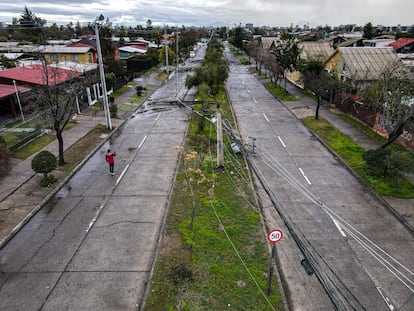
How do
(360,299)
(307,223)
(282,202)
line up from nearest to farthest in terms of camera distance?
(360,299), (307,223), (282,202)

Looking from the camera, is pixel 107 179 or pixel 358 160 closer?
pixel 107 179

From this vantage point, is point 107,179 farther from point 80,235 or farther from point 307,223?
point 307,223

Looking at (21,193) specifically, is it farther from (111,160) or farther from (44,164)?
(111,160)

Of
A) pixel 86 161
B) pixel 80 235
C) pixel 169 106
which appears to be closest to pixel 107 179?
pixel 86 161

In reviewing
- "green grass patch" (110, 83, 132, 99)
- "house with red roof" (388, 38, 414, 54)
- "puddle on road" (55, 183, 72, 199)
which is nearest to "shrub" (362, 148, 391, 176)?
"puddle on road" (55, 183, 72, 199)

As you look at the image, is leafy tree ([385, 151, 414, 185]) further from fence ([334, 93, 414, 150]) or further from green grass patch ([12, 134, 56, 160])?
green grass patch ([12, 134, 56, 160])

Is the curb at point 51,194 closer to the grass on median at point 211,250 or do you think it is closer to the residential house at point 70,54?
the grass on median at point 211,250
